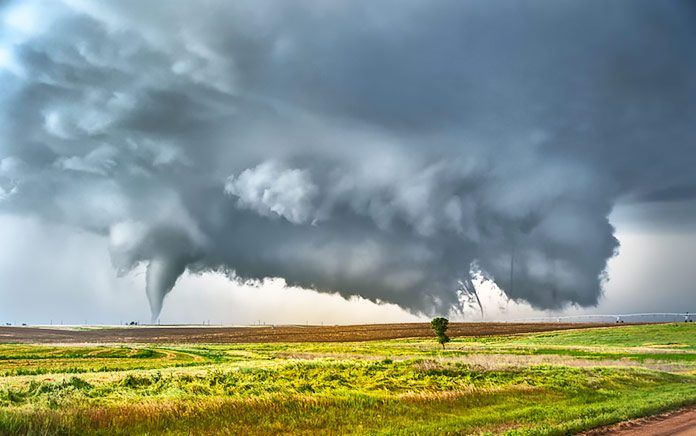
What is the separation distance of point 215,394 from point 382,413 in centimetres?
1033

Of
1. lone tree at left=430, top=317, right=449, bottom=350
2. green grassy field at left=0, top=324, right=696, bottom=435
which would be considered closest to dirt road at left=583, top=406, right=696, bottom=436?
green grassy field at left=0, top=324, right=696, bottom=435

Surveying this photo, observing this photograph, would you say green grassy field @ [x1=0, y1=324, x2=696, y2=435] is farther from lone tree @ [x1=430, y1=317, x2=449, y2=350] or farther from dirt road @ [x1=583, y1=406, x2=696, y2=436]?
lone tree @ [x1=430, y1=317, x2=449, y2=350]

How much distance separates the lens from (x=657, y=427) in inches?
845

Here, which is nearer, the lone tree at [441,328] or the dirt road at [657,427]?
the dirt road at [657,427]

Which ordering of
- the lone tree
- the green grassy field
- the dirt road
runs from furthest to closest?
the lone tree < the green grassy field < the dirt road

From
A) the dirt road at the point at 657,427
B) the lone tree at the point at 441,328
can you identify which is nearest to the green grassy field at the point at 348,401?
the dirt road at the point at 657,427

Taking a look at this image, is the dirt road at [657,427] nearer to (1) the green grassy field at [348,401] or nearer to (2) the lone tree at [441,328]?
(1) the green grassy field at [348,401]

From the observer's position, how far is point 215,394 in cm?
3092

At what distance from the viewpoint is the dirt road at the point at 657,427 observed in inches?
792

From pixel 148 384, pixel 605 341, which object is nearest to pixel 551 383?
pixel 148 384

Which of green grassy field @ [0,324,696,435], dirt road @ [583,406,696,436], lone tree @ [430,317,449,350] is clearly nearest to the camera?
dirt road @ [583,406,696,436]

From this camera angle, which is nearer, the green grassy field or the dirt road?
the dirt road

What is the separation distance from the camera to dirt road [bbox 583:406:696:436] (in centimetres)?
2011

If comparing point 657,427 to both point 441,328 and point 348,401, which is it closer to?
point 348,401
